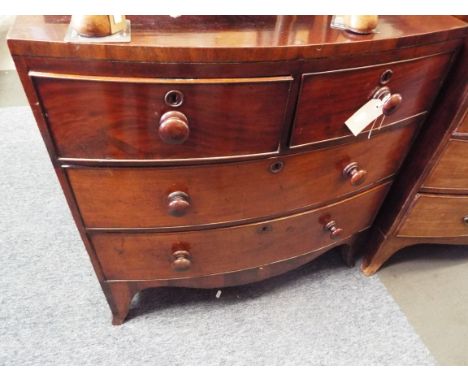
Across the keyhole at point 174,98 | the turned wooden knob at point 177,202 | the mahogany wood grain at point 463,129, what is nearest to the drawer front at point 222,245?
the turned wooden knob at point 177,202

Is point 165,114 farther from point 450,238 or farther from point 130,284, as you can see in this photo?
point 450,238

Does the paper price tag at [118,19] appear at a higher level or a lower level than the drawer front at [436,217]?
higher

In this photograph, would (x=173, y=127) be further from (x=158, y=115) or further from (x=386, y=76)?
(x=386, y=76)

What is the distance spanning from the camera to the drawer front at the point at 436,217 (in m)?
0.97

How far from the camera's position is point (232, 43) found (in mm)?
509

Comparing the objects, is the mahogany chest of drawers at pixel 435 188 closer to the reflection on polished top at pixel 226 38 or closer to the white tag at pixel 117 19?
the reflection on polished top at pixel 226 38

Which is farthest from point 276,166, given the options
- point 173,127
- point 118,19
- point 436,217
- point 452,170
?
point 436,217

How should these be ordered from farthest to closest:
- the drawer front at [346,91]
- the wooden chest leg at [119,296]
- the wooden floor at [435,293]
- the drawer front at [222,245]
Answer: the wooden floor at [435,293] < the wooden chest leg at [119,296] < the drawer front at [222,245] < the drawer front at [346,91]

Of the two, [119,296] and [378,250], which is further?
[378,250]

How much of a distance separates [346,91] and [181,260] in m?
0.50

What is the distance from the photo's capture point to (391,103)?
66cm

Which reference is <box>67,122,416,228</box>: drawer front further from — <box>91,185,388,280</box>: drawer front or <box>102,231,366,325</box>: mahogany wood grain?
<box>102,231,366,325</box>: mahogany wood grain

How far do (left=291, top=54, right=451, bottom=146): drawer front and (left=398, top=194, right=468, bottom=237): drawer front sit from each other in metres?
0.35
